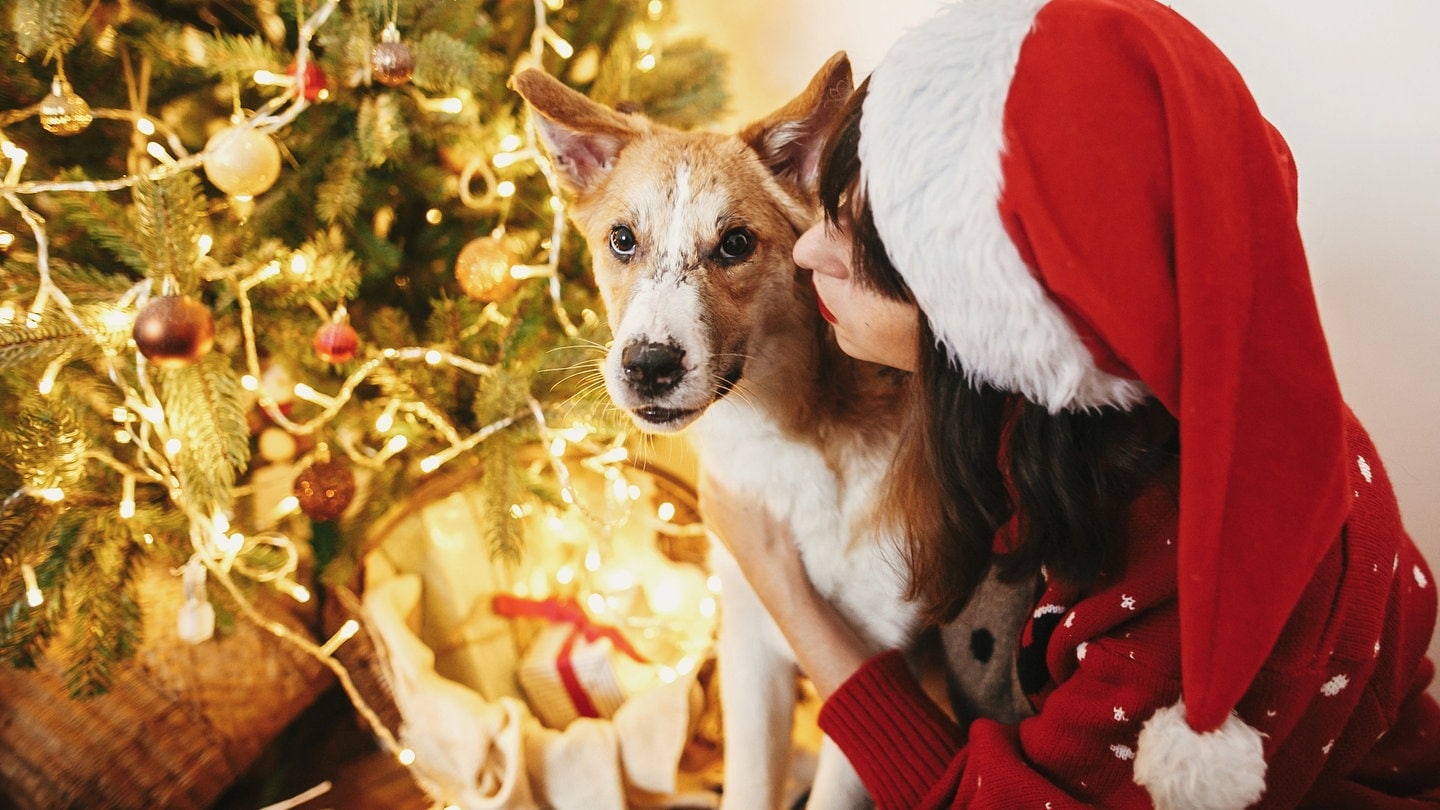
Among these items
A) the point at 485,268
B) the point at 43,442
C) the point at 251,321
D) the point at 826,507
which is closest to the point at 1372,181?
the point at 826,507

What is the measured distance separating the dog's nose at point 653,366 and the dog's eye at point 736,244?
20 centimetres

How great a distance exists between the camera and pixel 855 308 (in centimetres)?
89

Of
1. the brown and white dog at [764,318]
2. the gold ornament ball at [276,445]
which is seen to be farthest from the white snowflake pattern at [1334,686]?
the gold ornament ball at [276,445]

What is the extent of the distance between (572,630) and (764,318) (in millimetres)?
950

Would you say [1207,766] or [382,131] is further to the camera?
[382,131]

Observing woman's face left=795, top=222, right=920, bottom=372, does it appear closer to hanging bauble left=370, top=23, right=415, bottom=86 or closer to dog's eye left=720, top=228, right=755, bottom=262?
dog's eye left=720, top=228, right=755, bottom=262

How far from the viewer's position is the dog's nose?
39.4 inches

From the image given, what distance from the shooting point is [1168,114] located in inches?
24.4

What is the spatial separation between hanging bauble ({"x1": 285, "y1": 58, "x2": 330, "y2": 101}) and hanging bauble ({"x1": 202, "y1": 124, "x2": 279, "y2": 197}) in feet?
0.33

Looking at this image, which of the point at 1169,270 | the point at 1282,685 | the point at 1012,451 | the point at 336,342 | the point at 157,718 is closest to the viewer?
the point at 1169,270

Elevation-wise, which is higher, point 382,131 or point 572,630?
point 382,131

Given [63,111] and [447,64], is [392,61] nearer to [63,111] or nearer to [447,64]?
[447,64]

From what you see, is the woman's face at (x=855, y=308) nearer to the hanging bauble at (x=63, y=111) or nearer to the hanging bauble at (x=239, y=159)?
the hanging bauble at (x=239, y=159)

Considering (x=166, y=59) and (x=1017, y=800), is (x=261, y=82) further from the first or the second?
(x=1017, y=800)
